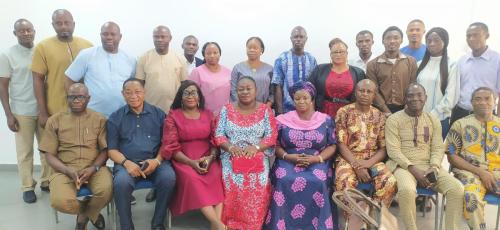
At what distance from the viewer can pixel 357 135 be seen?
10.9ft

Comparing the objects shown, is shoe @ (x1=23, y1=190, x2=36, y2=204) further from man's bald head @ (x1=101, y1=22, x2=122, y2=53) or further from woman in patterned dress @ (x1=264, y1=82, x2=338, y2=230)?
woman in patterned dress @ (x1=264, y1=82, x2=338, y2=230)

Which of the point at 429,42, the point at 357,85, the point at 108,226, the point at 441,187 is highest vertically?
the point at 429,42

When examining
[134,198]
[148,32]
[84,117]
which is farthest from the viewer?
[148,32]

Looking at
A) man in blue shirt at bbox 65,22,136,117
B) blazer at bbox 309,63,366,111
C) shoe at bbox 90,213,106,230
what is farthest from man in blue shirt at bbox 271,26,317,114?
shoe at bbox 90,213,106,230

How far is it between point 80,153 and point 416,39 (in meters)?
3.33

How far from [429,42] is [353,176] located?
1439 millimetres

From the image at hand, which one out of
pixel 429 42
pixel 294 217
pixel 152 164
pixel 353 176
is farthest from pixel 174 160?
pixel 429 42

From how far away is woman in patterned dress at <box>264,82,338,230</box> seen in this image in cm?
309

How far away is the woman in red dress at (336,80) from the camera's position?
3586 millimetres

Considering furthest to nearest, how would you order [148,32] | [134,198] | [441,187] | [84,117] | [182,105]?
[148,32]
[134,198]
[182,105]
[84,117]
[441,187]

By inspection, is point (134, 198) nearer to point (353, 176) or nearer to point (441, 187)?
point (353, 176)

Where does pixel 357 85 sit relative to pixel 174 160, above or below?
above

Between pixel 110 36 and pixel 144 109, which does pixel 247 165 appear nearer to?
pixel 144 109

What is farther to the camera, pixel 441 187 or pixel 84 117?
pixel 84 117
